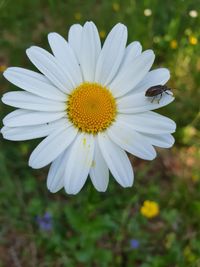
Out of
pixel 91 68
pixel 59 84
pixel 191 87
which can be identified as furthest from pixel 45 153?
pixel 191 87

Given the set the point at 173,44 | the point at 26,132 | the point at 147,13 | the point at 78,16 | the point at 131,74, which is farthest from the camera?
the point at 78,16

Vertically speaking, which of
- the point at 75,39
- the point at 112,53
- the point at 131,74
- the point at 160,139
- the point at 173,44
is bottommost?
the point at 173,44

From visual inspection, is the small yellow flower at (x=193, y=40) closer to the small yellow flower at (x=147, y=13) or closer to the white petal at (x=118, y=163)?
the small yellow flower at (x=147, y=13)

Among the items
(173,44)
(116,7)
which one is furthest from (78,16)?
(173,44)

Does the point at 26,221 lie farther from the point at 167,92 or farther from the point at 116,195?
the point at 167,92

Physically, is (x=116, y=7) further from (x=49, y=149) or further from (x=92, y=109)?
(x=49, y=149)

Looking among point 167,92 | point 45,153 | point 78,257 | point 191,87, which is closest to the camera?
point 45,153
